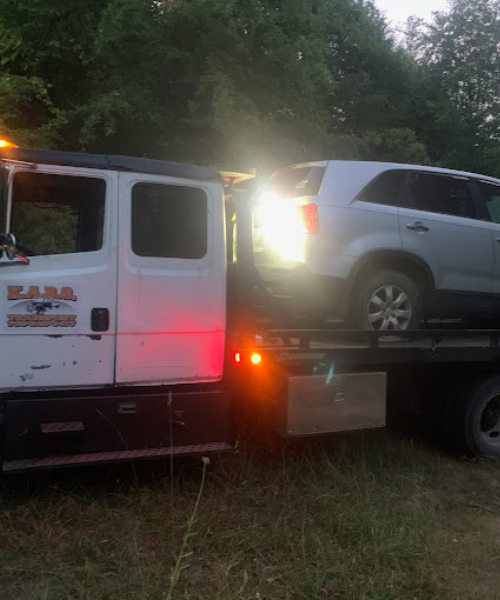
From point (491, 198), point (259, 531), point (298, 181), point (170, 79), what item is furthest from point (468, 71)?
point (259, 531)

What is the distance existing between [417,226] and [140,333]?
2.74 m

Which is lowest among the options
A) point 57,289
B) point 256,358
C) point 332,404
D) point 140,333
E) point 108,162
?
point 332,404

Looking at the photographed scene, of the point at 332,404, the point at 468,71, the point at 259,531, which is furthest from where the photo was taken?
the point at 468,71

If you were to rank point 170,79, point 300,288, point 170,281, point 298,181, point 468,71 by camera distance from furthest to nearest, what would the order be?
1. point 468,71
2. point 170,79
3. point 298,181
4. point 300,288
5. point 170,281

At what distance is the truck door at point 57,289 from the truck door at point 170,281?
0.10m

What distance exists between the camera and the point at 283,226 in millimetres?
5078

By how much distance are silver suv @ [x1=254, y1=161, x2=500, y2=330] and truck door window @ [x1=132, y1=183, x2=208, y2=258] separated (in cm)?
85

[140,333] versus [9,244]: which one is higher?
[9,244]

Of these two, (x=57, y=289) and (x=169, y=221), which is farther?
(x=169, y=221)

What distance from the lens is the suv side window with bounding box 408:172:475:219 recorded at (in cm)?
550

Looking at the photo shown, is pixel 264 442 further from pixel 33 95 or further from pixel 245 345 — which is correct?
pixel 33 95

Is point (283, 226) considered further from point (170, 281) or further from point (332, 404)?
point (332, 404)

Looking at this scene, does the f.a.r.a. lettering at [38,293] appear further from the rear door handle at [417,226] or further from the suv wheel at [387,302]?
the rear door handle at [417,226]

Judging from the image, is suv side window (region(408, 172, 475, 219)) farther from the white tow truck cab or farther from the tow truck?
the white tow truck cab
